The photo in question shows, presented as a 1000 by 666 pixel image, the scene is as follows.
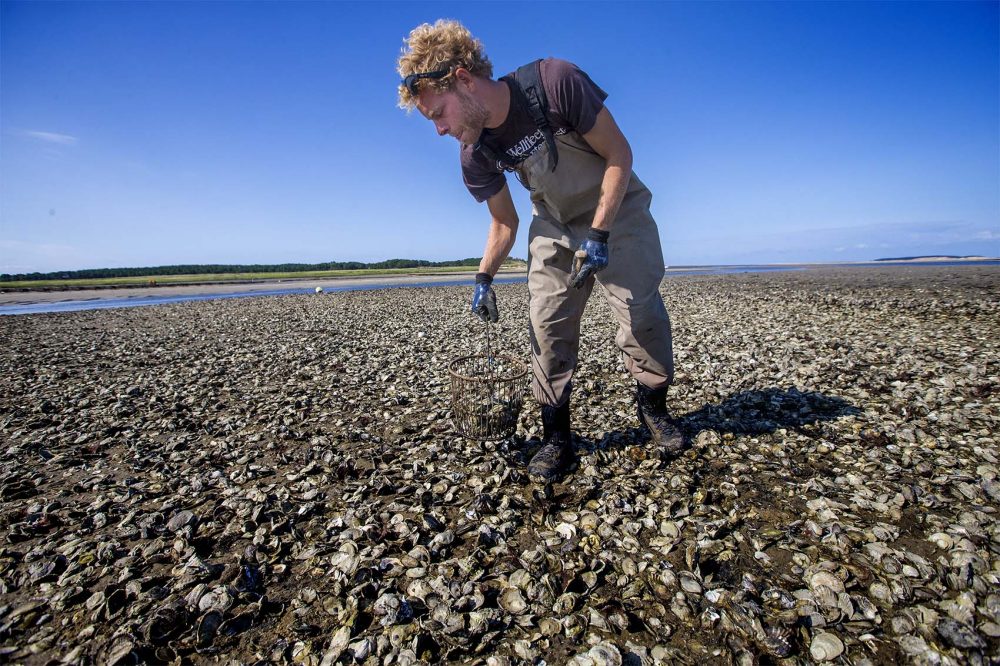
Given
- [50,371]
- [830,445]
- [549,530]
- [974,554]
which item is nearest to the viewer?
[974,554]

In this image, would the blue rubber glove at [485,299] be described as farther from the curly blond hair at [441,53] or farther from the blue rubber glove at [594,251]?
the curly blond hair at [441,53]

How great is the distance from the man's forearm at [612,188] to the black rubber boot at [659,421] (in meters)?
1.79

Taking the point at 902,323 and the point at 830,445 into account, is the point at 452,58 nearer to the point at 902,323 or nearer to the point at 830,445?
the point at 830,445

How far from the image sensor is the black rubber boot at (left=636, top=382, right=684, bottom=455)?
15.0 ft

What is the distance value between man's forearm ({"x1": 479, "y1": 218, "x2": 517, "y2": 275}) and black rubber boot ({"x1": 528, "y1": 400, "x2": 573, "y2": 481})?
1.53 m

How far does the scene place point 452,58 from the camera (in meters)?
3.36

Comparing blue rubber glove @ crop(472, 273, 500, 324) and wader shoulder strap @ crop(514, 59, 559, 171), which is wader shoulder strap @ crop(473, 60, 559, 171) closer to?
wader shoulder strap @ crop(514, 59, 559, 171)

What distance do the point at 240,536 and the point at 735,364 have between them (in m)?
7.57

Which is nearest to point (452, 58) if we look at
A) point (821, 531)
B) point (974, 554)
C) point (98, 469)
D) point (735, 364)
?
point (821, 531)

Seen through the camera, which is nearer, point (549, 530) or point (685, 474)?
point (549, 530)

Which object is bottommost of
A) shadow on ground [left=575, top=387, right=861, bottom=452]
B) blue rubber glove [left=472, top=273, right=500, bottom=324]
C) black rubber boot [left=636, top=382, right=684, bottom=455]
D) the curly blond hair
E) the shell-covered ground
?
the shell-covered ground

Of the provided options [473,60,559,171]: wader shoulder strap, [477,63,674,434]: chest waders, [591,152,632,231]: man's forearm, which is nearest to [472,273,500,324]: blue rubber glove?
[477,63,674,434]: chest waders

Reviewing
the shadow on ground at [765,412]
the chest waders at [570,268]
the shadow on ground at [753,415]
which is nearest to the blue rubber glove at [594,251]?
the chest waders at [570,268]

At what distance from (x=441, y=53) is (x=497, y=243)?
1.78m
